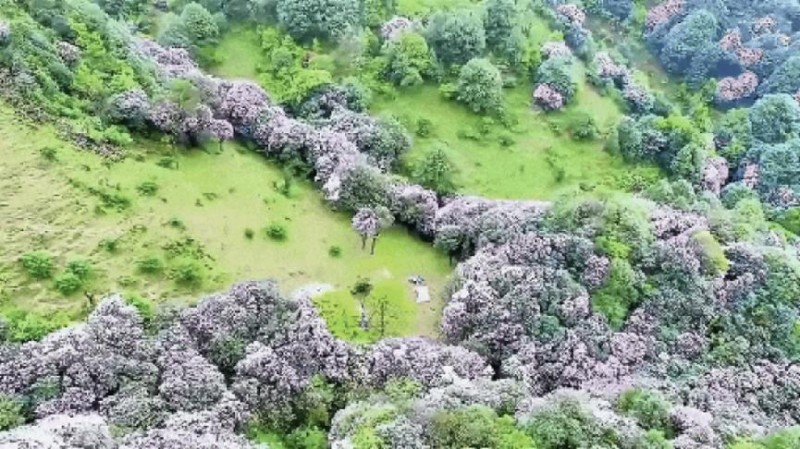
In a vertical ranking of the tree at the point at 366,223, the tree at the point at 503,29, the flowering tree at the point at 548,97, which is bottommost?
the tree at the point at 366,223

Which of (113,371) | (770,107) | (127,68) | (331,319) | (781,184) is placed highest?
(770,107)

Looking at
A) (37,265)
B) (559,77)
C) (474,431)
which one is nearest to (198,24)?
(559,77)

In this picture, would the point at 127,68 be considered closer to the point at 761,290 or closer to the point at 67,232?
the point at 67,232

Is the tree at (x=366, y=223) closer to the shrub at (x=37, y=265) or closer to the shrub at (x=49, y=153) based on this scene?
the shrub at (x=37, y=265)

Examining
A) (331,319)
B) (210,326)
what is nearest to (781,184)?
(331,319)

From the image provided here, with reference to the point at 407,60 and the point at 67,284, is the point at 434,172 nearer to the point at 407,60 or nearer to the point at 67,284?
the point at 407,60

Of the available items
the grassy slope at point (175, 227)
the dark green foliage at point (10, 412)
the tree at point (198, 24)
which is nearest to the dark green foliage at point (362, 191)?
the grassy slope at point (175, 227)
